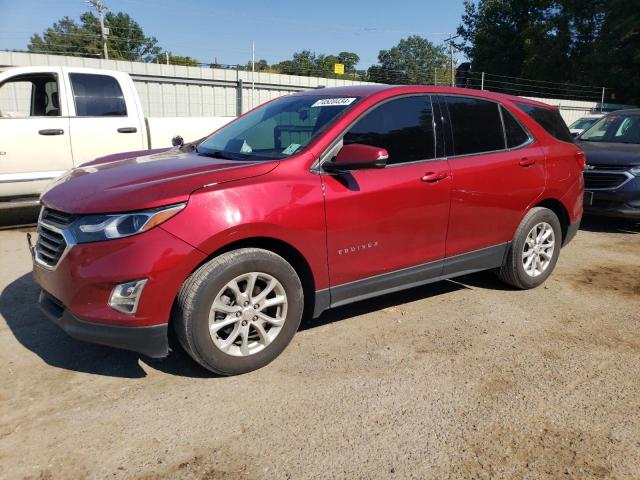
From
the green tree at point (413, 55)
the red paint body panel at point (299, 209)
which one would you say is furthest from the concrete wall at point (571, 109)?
the green tree at point (413, 55)

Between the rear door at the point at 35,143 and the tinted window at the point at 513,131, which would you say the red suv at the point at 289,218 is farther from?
the rear door at the point at 35,143

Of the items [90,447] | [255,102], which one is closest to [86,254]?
[90,447]

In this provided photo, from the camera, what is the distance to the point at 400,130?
379cm

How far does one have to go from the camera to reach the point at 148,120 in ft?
24.1

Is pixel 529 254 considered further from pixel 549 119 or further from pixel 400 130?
pixel 400 130

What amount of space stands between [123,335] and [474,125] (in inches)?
120

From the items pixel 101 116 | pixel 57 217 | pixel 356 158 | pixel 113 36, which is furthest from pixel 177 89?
pixel 113 36

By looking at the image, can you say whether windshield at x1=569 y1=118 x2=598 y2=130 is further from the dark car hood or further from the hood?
the hood

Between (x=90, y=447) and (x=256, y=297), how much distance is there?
45.3 inches

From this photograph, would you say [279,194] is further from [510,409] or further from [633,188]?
[633,188]

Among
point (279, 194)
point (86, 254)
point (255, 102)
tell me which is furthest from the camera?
point (255, 102)

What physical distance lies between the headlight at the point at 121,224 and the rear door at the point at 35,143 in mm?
4423

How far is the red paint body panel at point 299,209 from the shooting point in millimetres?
2805

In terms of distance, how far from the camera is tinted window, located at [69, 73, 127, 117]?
22.4 ft
